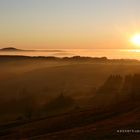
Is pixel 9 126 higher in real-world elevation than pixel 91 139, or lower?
lower

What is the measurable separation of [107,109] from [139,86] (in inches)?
932

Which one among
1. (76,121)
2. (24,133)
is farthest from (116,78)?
(24,133)

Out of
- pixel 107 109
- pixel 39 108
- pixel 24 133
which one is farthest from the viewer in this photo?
pixel 39 108

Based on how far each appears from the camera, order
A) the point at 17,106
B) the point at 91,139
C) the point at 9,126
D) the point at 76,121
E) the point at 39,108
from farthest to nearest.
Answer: the point at 17,106 < the point at 39,108 < the point at 9,126 < the point at 76,121 < the point at 91,139

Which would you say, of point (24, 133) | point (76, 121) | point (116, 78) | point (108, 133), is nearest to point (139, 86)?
point (116, 78)

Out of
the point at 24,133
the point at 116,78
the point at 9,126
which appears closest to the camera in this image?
the point at 24,133

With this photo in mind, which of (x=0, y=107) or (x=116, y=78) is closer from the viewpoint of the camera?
(x=0, y=107)

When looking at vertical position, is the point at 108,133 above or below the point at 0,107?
above

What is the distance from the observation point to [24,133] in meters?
33.5

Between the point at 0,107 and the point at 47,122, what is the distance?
79.5ft

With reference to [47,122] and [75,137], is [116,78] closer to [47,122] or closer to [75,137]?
[47,122]

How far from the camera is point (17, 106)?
6350 cm

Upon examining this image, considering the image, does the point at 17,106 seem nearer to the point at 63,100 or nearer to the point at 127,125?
the point at 63,100

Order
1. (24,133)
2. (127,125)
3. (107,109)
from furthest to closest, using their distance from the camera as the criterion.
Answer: (107,109), (24,133), (127,125)
